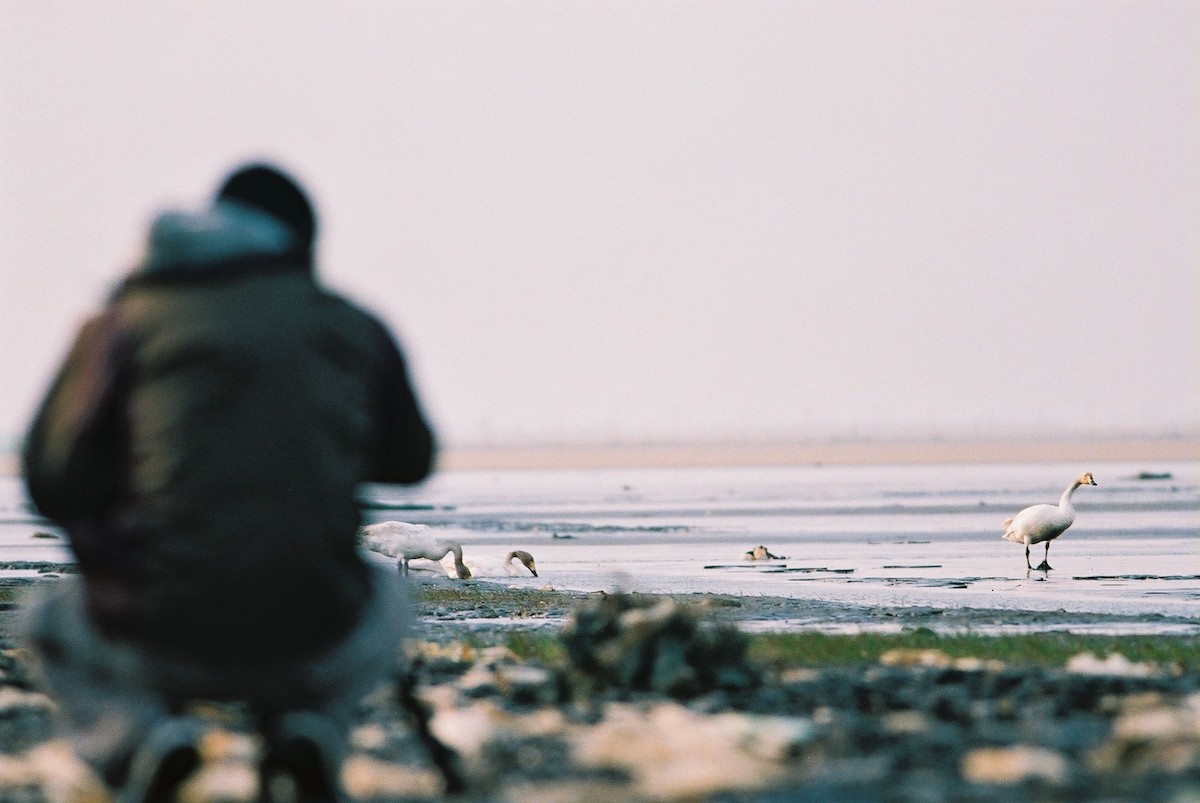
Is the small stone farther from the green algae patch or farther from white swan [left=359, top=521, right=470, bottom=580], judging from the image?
white swan [left=359, top=521, right=470, bottom=580]

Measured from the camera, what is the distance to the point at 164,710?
4918 millimetres

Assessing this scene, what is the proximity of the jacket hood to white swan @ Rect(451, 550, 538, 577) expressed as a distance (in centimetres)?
1848

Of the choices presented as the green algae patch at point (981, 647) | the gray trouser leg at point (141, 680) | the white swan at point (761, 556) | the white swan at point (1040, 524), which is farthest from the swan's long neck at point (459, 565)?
the gray trouser leg at point (141, 680)

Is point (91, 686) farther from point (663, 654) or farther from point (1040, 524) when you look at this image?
point (1040, 524)

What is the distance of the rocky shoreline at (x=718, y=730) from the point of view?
17.0 ft

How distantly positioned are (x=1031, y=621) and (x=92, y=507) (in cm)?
1143

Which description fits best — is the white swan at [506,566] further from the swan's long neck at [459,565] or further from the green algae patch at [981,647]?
the green algae patch at [981,647]

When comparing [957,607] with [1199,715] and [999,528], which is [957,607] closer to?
[1199,715]

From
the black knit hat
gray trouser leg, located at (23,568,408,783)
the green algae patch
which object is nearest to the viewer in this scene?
gray trouser leg, located at (23,568,408,783)

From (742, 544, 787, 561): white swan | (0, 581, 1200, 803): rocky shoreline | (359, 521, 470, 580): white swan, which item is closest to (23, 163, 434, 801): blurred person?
(0, 581, 1200, 803): rocky shoreline

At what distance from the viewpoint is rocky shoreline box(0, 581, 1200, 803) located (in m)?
5.19

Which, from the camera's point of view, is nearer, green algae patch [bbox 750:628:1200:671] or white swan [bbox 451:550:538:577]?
green algae patch [bbox 750:628:1200:671]

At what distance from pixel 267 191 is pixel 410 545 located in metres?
18.7

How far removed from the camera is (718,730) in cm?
616
